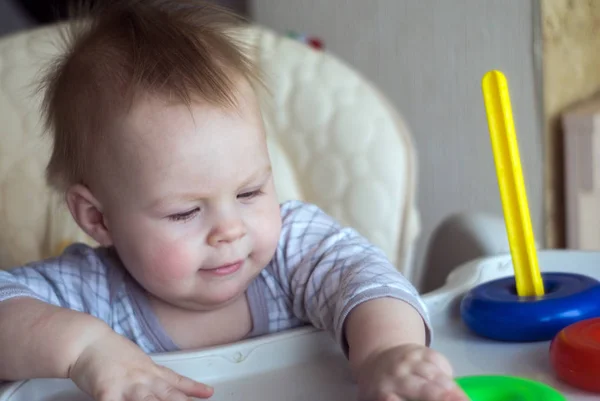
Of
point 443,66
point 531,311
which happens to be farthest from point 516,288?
point 443,66

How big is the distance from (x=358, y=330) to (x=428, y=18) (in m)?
0.80

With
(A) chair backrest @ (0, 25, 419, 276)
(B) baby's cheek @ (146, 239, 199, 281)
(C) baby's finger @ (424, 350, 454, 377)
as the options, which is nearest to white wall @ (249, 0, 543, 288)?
(A) chair backrest @ (0, 25, 419, 276)

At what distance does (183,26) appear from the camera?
637 mm

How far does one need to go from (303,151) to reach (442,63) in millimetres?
481

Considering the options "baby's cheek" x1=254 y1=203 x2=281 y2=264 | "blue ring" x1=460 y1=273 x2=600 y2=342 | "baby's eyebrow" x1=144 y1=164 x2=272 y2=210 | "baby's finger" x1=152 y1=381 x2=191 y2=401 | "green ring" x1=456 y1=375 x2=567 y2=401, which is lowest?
"blue ring" x1=460 y1=273 x2=600 y2=342

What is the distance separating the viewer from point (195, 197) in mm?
562

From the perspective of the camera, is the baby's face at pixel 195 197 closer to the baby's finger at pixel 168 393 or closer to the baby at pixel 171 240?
the baby at pixel 171 240

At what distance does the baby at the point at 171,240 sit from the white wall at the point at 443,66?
59 cm

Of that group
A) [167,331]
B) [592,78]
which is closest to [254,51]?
[167,331]

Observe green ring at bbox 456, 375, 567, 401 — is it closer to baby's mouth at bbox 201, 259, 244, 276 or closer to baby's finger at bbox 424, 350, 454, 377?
baby's finger at bbox 424, 350, 454, 377

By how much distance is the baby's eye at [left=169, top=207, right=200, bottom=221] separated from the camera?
1.87 ft

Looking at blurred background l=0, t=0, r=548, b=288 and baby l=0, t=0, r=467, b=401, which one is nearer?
baby l=0, t=0, r=467, b=401

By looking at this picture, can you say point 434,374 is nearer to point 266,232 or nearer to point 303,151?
point 266,232

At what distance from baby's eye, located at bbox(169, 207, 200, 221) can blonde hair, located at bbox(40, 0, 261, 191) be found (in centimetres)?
8
